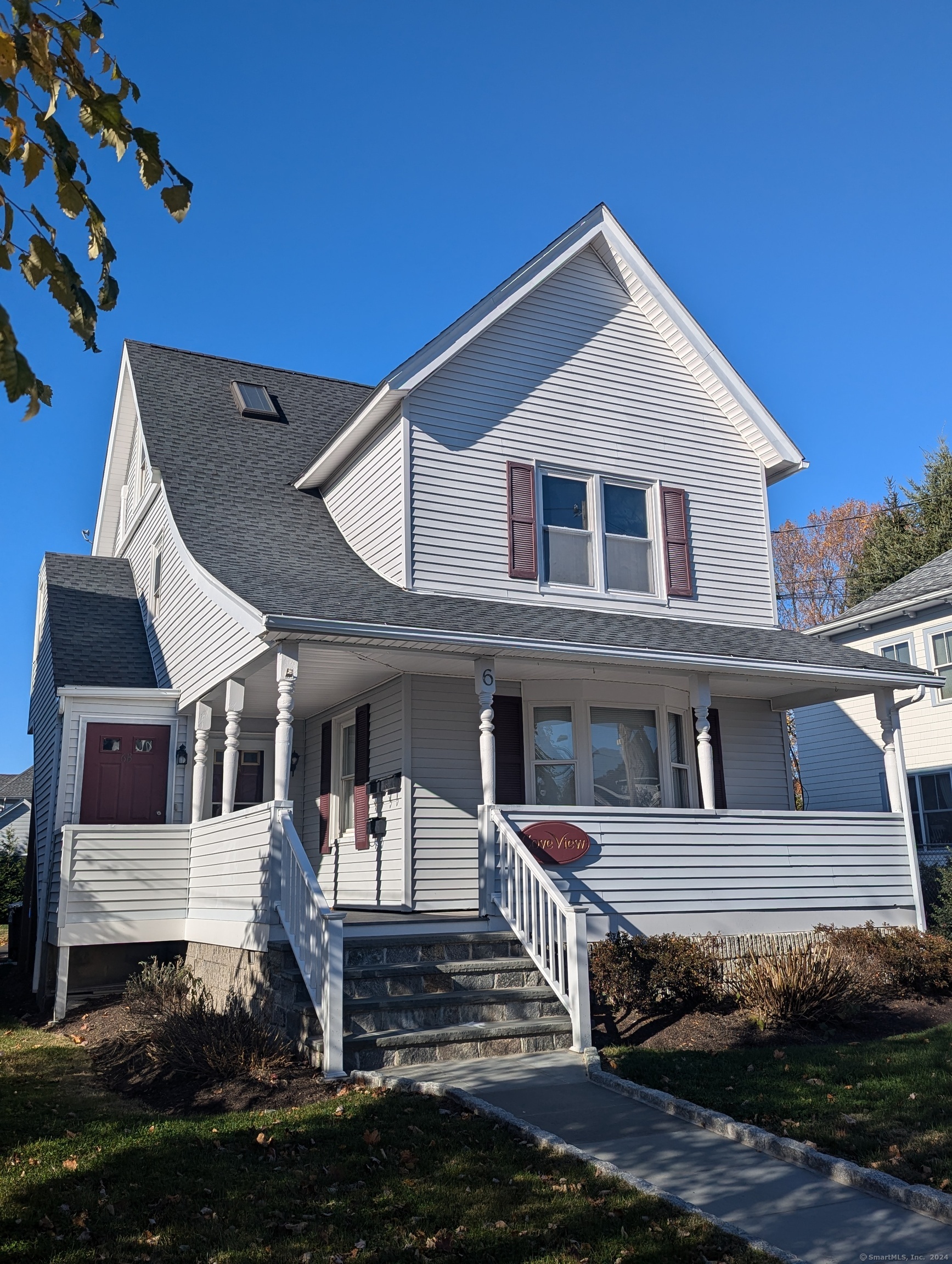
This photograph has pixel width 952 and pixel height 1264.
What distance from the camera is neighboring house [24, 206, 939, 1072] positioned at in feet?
34.6

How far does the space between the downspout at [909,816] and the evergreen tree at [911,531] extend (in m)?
16.6

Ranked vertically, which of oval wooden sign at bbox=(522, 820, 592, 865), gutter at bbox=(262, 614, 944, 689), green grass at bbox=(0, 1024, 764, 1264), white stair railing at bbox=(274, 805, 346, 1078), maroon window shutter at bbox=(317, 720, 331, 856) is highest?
gutter at bbox=(262, 614, 944, 689)

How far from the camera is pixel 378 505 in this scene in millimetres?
13734

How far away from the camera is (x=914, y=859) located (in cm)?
1347

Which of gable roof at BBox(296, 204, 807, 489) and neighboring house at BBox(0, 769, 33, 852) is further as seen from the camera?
neighboring house at BBox(0, 769, 33, 852)

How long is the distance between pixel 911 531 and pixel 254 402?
20473 millimetres

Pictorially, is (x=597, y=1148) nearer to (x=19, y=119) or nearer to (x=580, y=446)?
(x=19, y=119)

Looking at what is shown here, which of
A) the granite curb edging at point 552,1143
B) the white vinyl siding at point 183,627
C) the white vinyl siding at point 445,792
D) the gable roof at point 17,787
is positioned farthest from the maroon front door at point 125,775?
the gable roof at point 17,787

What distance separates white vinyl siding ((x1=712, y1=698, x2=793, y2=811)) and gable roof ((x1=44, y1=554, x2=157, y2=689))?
26.8 feet

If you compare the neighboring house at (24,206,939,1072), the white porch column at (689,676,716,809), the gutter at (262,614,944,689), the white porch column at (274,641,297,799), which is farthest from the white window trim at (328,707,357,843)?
the white porch column at (689,676,716,809)

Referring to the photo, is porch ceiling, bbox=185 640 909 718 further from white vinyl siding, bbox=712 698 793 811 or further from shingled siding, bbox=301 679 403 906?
shingled siding, bbox=301 679 403 906

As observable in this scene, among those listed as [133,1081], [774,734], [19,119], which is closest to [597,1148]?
[133,1081]

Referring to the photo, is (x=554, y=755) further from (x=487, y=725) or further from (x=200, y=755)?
(x=200, y=755)

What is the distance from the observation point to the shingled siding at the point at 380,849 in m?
12.4
